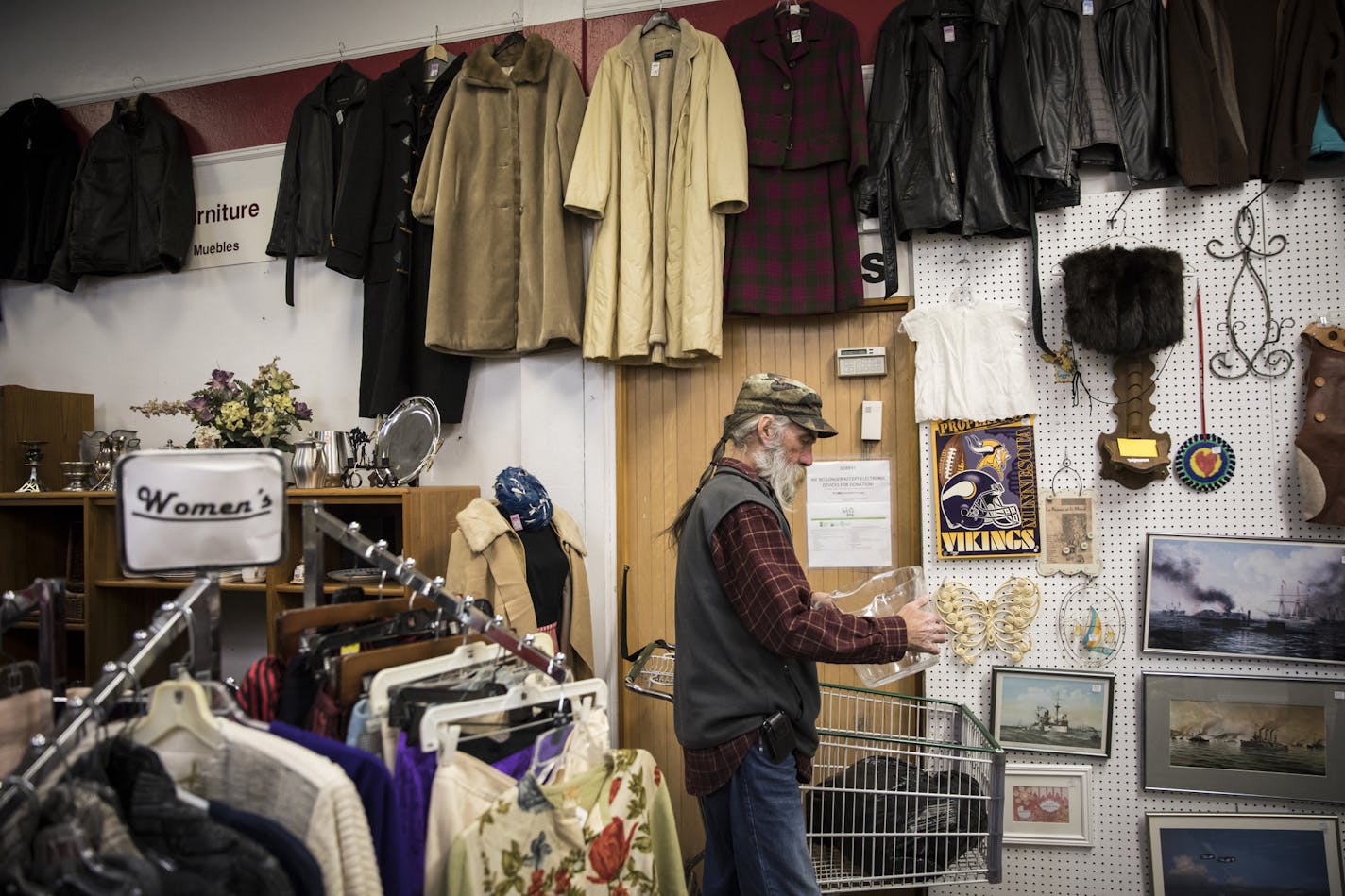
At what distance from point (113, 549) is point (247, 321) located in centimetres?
114

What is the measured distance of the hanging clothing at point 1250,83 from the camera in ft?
8.31

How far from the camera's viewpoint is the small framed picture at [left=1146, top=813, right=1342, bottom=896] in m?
2.54

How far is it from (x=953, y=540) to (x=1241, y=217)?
1.40 metres

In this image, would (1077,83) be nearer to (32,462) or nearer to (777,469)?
(777,469)

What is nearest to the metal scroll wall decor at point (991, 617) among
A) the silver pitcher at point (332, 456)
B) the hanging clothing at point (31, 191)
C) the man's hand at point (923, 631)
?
the man's hand at point (923, 631)

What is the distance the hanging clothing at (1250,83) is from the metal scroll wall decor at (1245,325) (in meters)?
0.14

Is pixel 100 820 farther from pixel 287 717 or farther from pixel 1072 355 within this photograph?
pixel 1072 355

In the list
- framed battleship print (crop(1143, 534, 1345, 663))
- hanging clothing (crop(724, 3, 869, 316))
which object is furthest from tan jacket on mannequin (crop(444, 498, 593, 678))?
framed battleship print (crop(1143, 534, 1345, 663))

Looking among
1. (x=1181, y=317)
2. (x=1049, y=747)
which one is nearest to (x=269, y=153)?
(x=1181, y=317)

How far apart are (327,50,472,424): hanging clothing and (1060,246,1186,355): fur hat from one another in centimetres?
232

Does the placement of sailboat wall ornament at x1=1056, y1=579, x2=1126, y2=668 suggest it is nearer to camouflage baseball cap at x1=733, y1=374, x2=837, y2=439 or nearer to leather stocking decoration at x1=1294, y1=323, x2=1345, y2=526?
leather stocking decoration at x1=1294, y1=323, x2=1345, y2=526

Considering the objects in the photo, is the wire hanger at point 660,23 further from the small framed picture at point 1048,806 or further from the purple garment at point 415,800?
the small framed picture at point 1048,806

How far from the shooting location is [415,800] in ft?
4.15

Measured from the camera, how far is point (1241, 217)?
104 inches
